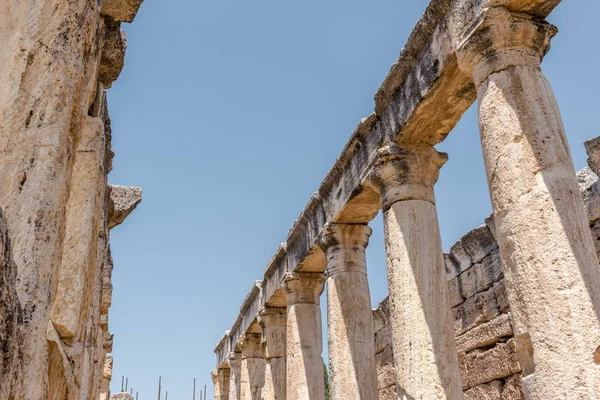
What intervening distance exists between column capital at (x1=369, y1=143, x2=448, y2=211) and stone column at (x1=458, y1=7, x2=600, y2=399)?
2220mm

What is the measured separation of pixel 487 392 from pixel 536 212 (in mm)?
5923

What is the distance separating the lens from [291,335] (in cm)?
1251

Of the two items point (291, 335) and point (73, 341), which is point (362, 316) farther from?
point (73, 341)

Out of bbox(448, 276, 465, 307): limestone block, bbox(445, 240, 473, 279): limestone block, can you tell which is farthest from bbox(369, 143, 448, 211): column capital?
bbox(448, 276, 465, 307): limestone block

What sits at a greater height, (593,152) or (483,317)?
(593,152)

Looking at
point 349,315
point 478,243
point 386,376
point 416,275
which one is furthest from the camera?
point 386,376

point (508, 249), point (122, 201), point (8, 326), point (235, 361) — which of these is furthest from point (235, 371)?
point (8, 326)

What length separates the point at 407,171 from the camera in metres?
8.51

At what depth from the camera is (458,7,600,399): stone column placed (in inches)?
185

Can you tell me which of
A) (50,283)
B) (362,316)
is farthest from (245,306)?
(50,283)

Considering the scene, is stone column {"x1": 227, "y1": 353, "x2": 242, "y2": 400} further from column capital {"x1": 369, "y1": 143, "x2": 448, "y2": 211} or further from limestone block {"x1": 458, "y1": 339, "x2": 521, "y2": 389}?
column capital {"x1": 369, "y1": 143, "x2": 448, "y2": 211}

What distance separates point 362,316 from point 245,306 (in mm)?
8894

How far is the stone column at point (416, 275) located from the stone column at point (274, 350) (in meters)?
7.60

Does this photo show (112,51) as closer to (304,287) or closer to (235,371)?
(304,287)
